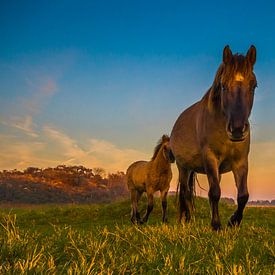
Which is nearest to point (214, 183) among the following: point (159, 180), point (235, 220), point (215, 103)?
point (235, 220)

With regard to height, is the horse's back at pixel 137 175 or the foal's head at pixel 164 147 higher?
the foal's head at pixel 164 147

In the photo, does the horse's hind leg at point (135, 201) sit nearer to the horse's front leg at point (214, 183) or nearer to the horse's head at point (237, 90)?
the horse's front leg at point (214, 183)

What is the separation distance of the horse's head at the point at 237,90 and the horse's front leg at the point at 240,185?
1062mm

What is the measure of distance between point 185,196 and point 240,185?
→ 2962 millimetres

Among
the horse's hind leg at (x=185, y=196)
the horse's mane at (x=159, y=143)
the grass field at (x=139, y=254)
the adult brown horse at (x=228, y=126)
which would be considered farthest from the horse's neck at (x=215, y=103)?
the horse's mane at (x=159, y=143)

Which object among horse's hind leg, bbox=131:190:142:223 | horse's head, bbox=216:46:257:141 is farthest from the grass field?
horse's hind leg, bbox=131:190:142:223

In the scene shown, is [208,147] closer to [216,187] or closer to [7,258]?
[216,187]

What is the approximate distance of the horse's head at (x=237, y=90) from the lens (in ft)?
18.7

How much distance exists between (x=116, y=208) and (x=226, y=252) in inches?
643

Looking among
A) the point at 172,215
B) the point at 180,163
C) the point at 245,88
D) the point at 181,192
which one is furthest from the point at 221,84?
the point at 172,215

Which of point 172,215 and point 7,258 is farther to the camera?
point 172,215

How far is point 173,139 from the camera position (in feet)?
31.1

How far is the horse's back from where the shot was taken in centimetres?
1681

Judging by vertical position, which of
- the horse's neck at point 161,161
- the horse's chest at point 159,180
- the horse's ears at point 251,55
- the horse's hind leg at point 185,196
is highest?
the horse's ears at point 251,55
